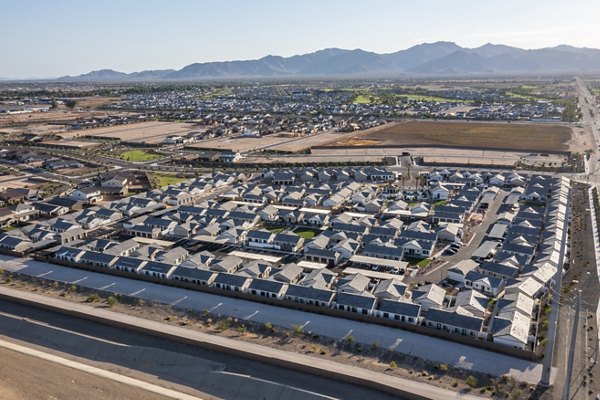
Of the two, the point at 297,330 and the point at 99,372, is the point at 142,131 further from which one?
the point at 297,330

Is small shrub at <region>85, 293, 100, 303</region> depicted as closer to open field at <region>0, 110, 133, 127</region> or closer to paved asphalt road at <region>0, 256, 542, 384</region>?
paved asphalt road at <region>0, 256, 542, 384</region>

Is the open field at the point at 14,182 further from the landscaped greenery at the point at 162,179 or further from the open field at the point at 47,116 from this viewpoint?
the open field at the point at 47,116

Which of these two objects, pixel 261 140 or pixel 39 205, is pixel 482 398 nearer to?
pixel 39 205

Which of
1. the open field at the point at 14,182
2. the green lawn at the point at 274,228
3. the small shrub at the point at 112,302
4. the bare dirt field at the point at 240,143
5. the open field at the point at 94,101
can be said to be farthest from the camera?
the open field at the point at 94,101

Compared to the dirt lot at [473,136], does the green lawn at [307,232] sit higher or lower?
lower

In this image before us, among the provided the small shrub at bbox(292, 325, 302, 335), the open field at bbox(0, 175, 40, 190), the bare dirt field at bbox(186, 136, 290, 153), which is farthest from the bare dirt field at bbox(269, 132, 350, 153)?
the small shrub at bbox(292, 325, 302, 335)

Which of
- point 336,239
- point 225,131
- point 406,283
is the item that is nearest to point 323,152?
point 225,131

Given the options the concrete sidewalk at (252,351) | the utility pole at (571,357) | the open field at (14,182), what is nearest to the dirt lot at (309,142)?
the open field at (14,182)
